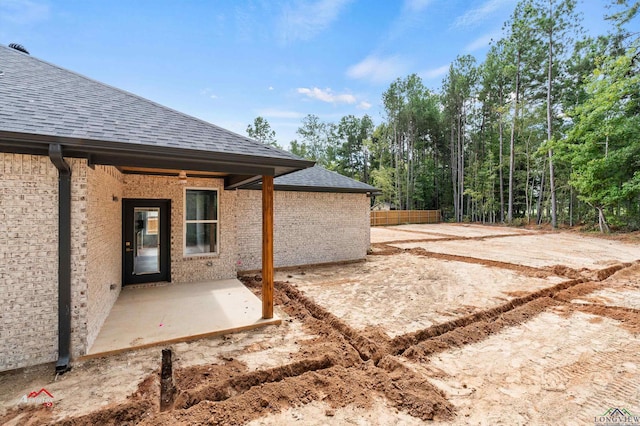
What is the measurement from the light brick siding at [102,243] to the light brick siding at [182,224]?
0.54 meters

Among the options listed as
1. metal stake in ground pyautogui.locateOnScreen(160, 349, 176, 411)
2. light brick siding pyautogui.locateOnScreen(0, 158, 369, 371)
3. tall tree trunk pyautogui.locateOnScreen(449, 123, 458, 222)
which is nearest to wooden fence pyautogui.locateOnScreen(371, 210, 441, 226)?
tall tree trunk pyautogui.locateOnScreen(449, 123, 458, 222)

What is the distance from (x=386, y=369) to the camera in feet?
9.91

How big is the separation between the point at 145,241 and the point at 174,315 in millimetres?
2498

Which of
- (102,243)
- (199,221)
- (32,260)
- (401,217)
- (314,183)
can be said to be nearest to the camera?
(32,260)

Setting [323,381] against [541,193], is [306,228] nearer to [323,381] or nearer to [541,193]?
[323,381]

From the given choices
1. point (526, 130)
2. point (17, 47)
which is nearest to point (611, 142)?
point (526, 130)

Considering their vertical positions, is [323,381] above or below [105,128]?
below

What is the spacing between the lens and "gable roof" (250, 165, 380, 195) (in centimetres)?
783

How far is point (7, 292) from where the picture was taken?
2.89 meters

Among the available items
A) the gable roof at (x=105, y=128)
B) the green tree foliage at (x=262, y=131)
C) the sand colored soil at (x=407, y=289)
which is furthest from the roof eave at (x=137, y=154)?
the green tree foliage at (x=262, y=131)

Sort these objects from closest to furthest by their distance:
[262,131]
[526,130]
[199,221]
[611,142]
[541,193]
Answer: [199,221]
[611,142]
[526,130]
[541,193]
[262,131]

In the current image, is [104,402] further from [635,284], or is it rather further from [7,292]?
[635,284]

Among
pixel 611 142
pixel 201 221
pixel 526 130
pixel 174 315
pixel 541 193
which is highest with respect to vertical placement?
pixel 526 130

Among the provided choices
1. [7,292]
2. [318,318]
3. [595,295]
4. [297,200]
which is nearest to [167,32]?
[297,200]
